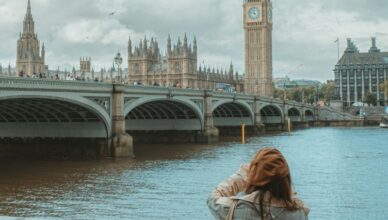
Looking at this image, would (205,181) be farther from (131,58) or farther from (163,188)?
(131,58)

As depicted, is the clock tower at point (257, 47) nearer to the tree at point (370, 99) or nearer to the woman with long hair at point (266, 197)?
the tree at point (370, 99)

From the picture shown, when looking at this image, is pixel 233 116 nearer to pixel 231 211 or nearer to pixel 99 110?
pixel 99 110

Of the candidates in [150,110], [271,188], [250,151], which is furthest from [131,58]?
[271,188]

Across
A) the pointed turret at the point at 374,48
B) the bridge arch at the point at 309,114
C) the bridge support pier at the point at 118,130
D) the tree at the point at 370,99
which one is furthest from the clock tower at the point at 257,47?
the bridge support pier at the point at 118,130

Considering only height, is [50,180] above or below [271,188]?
below

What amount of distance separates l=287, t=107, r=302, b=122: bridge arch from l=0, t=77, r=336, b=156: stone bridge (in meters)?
35.3

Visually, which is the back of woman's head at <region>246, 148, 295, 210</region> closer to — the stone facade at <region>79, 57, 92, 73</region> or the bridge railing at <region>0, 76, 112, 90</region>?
the bridge railing at <region>0, 76, 112, 90</region>

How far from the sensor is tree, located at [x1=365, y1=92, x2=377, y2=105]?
12550 centimetres

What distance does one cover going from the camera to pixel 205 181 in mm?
20391

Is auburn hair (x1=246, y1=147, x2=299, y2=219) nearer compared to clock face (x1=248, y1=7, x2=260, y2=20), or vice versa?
auburn hair (x1=246, y1=147, x2=299, y2=219)

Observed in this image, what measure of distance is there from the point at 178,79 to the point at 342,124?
33.6 metres

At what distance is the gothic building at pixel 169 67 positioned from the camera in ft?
344

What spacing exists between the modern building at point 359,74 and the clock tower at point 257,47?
25210mm

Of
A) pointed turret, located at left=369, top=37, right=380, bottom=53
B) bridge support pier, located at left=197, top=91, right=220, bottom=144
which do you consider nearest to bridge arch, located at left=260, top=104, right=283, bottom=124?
bridge support pier, located at left=197, top=91, right=220, bottom=144
